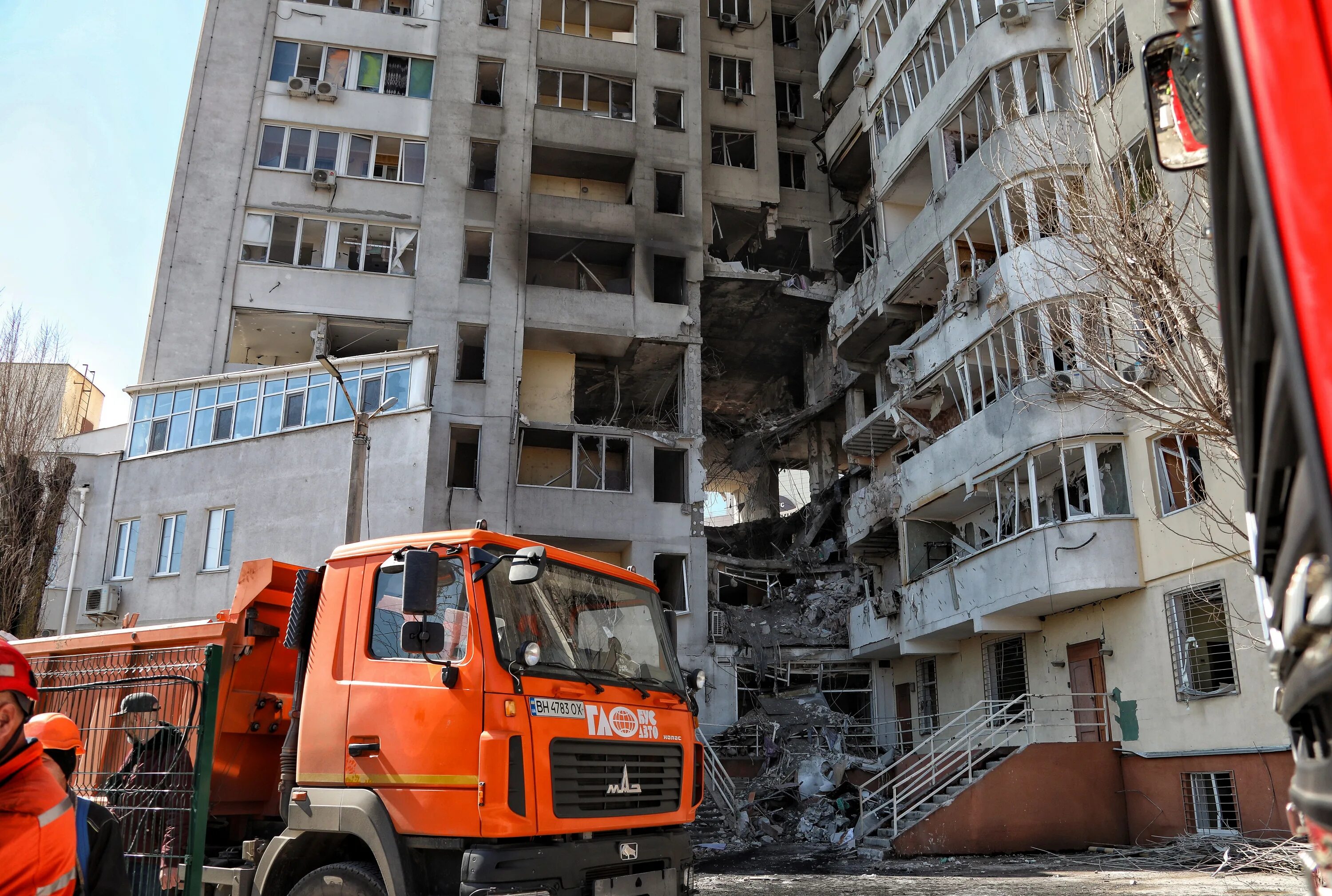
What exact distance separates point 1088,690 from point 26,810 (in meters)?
19.9

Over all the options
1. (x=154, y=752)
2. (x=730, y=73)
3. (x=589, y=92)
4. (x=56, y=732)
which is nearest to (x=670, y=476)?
(x=589, y=92)

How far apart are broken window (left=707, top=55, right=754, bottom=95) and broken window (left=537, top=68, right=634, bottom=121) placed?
15.0 feet

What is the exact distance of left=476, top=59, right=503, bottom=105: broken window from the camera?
32188mm

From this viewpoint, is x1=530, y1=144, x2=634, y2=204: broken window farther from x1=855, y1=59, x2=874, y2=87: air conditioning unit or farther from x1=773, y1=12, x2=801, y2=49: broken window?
x1=773, y1=12, x2=801, y2=49: broken window

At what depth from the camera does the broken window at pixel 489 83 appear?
106 ft

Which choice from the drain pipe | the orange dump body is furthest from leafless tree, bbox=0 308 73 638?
the orange dump body

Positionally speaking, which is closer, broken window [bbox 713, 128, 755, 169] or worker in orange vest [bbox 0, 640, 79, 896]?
worker in orange vest [bbox 0, 640, 79, 896]

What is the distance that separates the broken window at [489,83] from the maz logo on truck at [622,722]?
2882cm

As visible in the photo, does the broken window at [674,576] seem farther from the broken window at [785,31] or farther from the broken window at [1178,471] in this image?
the broken window at [785,31]

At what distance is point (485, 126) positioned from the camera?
103 feet

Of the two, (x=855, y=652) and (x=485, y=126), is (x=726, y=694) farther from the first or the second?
(x=485, y=126)

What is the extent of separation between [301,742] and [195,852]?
96cm

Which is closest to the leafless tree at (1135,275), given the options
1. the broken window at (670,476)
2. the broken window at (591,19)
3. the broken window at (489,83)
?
the broken window at (670,476)

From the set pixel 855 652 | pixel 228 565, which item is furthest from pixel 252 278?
pixel 855 652
